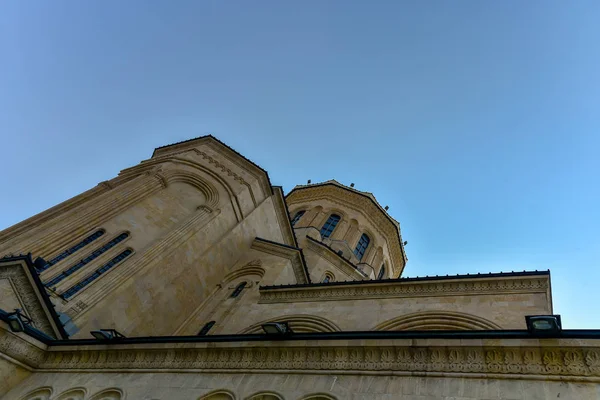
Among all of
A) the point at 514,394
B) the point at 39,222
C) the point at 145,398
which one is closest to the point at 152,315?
the point at 39,222

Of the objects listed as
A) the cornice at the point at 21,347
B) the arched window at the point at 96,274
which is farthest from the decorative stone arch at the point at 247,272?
the cornice at the point at 21,347

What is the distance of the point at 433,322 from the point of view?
35.7 ft

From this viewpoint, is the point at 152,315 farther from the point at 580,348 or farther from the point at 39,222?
the point at 580,348

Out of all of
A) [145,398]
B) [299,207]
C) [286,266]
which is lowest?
[145,398]

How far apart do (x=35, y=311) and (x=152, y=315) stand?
337cm

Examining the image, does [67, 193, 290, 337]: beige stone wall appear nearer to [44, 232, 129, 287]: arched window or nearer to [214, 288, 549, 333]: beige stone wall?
[44, 232, 129, 287]: arched window

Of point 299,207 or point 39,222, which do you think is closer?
point 39,222

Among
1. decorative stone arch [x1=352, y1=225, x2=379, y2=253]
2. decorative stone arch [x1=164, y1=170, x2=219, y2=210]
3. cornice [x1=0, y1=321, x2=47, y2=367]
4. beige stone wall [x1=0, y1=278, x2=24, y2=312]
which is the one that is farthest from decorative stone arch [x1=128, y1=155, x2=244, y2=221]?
decorative stone arch [x1=352, y1=225, x2=379, y2=253]

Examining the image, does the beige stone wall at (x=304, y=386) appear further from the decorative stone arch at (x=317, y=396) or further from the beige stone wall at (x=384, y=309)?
the beige stone wall at (x=384, y=309)

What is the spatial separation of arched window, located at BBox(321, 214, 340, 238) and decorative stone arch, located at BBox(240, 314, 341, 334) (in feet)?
38.3

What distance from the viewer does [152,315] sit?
41.2 feet

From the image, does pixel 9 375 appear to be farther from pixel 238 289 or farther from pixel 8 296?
pixel 238 289

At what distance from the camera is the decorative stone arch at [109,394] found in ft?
26.2

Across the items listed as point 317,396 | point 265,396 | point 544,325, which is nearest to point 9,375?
point 265,396
